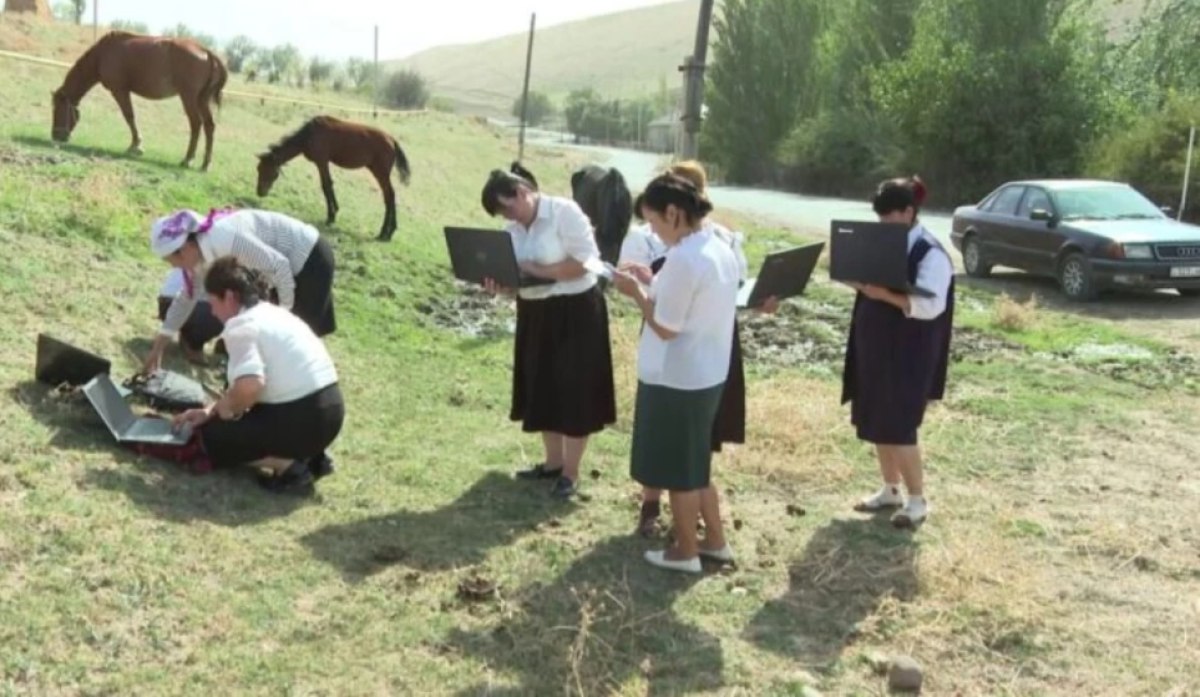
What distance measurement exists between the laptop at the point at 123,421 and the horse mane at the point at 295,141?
729 cm

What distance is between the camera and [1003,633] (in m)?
4.64

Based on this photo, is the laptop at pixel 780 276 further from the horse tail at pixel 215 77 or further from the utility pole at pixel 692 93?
the horse tail at pixel 215 77

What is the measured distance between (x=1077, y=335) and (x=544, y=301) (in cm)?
760

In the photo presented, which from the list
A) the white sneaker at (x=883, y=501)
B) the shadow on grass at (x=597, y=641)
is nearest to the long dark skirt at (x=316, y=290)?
the shadow on grass at (x=597, y=641)

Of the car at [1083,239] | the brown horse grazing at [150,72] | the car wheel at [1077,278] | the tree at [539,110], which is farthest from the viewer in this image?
the tree at [539,110]

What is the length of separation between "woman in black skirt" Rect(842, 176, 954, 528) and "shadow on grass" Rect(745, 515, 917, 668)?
0.27 meters

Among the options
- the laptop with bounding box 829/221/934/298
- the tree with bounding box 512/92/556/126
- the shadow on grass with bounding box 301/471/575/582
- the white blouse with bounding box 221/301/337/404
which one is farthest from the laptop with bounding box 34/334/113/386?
the tree with bounding box 512/92/556/126

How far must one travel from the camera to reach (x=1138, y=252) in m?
13.9

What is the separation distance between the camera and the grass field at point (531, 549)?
4.18 m

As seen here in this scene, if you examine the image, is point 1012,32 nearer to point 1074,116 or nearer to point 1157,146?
point 1074,116

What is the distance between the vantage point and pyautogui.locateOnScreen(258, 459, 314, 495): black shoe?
5645mm

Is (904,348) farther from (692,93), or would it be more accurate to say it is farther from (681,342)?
(692,93)

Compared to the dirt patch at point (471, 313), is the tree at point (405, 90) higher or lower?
higher

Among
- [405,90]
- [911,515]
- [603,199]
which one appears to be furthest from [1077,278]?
[405,90]
